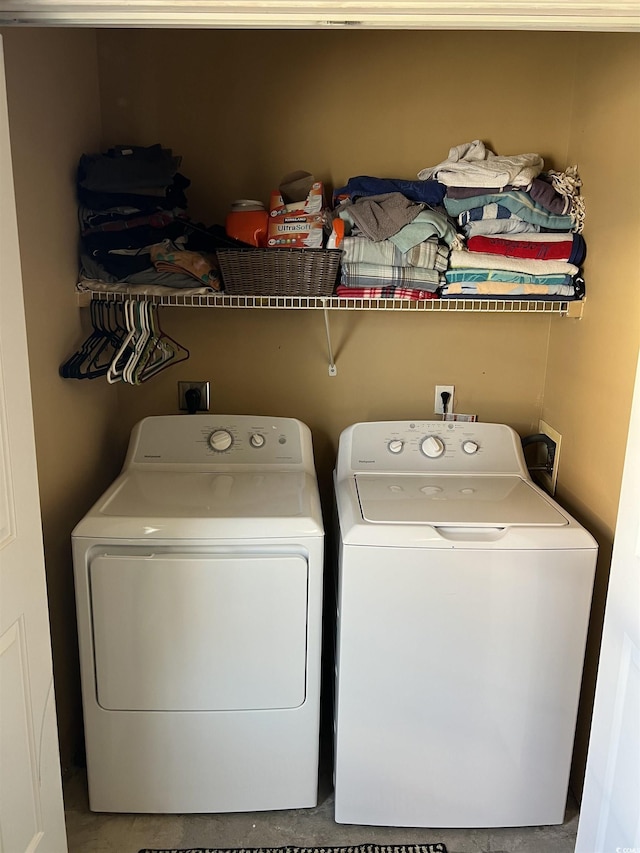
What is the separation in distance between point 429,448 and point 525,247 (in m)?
0.68

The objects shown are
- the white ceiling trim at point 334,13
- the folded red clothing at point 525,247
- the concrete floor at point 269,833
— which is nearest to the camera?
the white ceiling trim at point 334,13

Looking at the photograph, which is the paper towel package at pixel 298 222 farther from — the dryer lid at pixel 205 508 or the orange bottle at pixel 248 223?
the dryer lid at pixel 205 508

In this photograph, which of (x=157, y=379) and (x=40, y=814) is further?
(x=157, y=379)

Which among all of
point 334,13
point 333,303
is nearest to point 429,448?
point 333,303

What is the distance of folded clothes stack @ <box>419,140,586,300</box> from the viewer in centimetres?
199

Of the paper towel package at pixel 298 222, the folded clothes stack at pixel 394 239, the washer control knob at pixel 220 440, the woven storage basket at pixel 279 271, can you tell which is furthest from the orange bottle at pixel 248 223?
the washer control knob at pixel 220 440

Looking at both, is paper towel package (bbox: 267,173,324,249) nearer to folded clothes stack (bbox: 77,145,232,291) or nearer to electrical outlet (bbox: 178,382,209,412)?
folded clothes stack (bbox: 77,145,232,291)

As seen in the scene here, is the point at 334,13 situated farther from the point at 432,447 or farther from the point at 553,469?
the point at 553,469

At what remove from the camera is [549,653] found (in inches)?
71.0

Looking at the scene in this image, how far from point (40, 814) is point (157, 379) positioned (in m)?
1.38

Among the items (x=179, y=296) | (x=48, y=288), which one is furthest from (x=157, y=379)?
(x=48, y=288)

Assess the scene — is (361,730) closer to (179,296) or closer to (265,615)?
(265,615)

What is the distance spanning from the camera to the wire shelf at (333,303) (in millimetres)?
2051

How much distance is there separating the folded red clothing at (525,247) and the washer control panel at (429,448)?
0.55 metres
